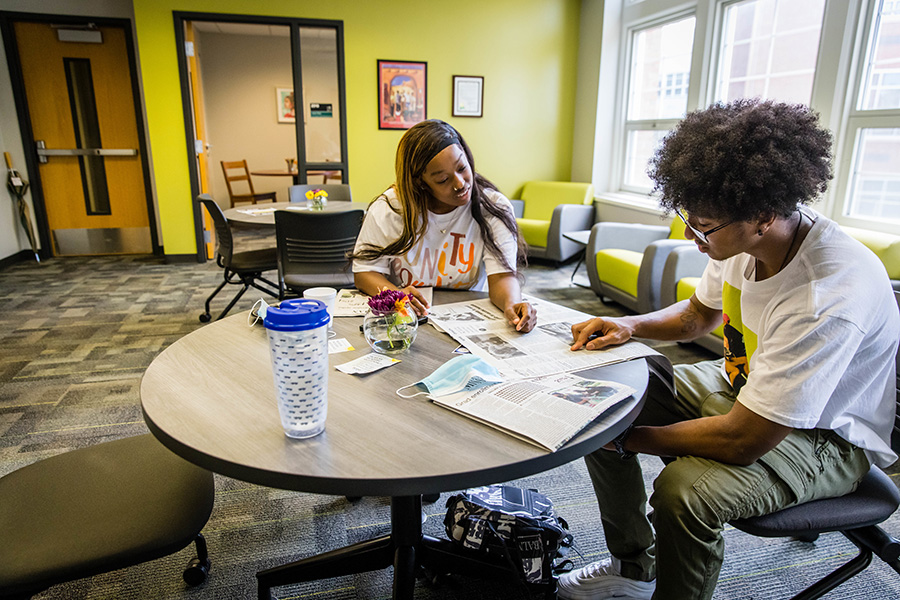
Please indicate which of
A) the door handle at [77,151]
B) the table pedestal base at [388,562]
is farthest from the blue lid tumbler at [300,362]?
the door handle at [77,151]

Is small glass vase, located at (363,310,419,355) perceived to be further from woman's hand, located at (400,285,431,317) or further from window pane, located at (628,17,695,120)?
window pane, located at (628,17,695,120)

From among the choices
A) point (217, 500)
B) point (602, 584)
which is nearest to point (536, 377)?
point (602, 584)

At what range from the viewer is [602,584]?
137cm

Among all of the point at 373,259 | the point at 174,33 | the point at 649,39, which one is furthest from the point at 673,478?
the point at 174,33

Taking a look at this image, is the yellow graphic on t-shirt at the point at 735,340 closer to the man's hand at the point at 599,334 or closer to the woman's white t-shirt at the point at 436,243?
the man's hand at the point at 599,334

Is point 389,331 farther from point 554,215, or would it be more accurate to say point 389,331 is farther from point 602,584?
point 554,215

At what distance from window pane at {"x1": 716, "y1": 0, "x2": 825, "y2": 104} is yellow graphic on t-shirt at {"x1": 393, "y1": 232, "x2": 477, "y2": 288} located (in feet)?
8.40

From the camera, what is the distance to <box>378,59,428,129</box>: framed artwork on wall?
18.5 feet

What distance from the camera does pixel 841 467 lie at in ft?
3.71

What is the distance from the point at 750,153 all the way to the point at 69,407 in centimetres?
281

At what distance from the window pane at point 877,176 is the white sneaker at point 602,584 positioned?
9.33 feet

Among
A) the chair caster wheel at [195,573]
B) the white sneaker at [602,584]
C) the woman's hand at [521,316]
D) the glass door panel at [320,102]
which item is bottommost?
the chair caster wheel at [195,573]

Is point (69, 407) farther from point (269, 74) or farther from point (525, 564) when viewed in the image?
point (269, 74)

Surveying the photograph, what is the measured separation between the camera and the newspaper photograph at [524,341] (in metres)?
1.16
